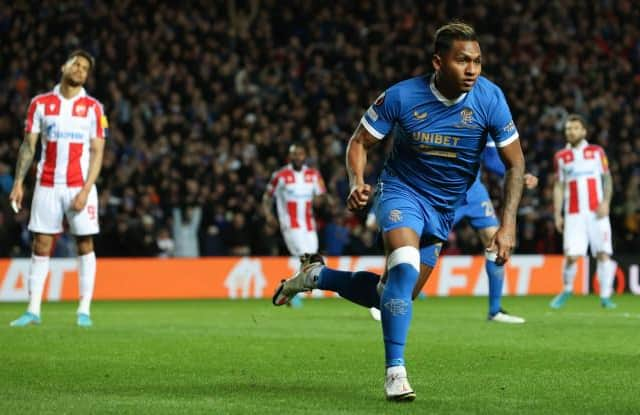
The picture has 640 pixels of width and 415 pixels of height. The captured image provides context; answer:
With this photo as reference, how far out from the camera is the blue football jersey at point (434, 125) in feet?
22.6

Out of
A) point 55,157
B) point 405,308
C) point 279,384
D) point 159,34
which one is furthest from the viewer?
point 159,34

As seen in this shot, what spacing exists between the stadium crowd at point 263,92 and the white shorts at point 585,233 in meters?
3.72

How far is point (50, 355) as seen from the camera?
28.8 feet

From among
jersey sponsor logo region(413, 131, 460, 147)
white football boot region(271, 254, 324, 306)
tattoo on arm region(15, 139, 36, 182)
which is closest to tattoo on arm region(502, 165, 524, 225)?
jersey sponsor logo region(413, 131, 460, 147)

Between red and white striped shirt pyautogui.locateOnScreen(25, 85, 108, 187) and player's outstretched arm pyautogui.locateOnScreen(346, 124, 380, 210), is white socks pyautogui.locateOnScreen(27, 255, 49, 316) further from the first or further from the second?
player's outstretched arm pyautogui.locateOnScreen(346, 124, 380, 210)

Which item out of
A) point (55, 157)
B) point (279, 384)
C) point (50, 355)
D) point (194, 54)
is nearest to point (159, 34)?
point (194, 54)

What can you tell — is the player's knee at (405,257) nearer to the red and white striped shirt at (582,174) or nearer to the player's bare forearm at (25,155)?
the player's bare forearm at (25,155)

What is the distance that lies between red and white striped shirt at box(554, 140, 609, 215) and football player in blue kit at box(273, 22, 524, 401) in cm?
959

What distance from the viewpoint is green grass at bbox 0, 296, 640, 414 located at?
617cm

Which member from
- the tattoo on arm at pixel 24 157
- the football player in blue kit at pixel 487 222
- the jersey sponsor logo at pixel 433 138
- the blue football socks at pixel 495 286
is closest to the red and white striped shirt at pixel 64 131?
the tattoo on arm at pixel 24 157

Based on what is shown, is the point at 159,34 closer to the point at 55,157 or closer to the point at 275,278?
the point at 275,278

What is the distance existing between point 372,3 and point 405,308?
2071 centimetres

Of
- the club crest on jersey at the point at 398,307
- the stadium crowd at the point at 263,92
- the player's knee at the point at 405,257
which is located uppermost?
the stadium crowd at the point at 263,92

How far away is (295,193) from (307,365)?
384 inches
